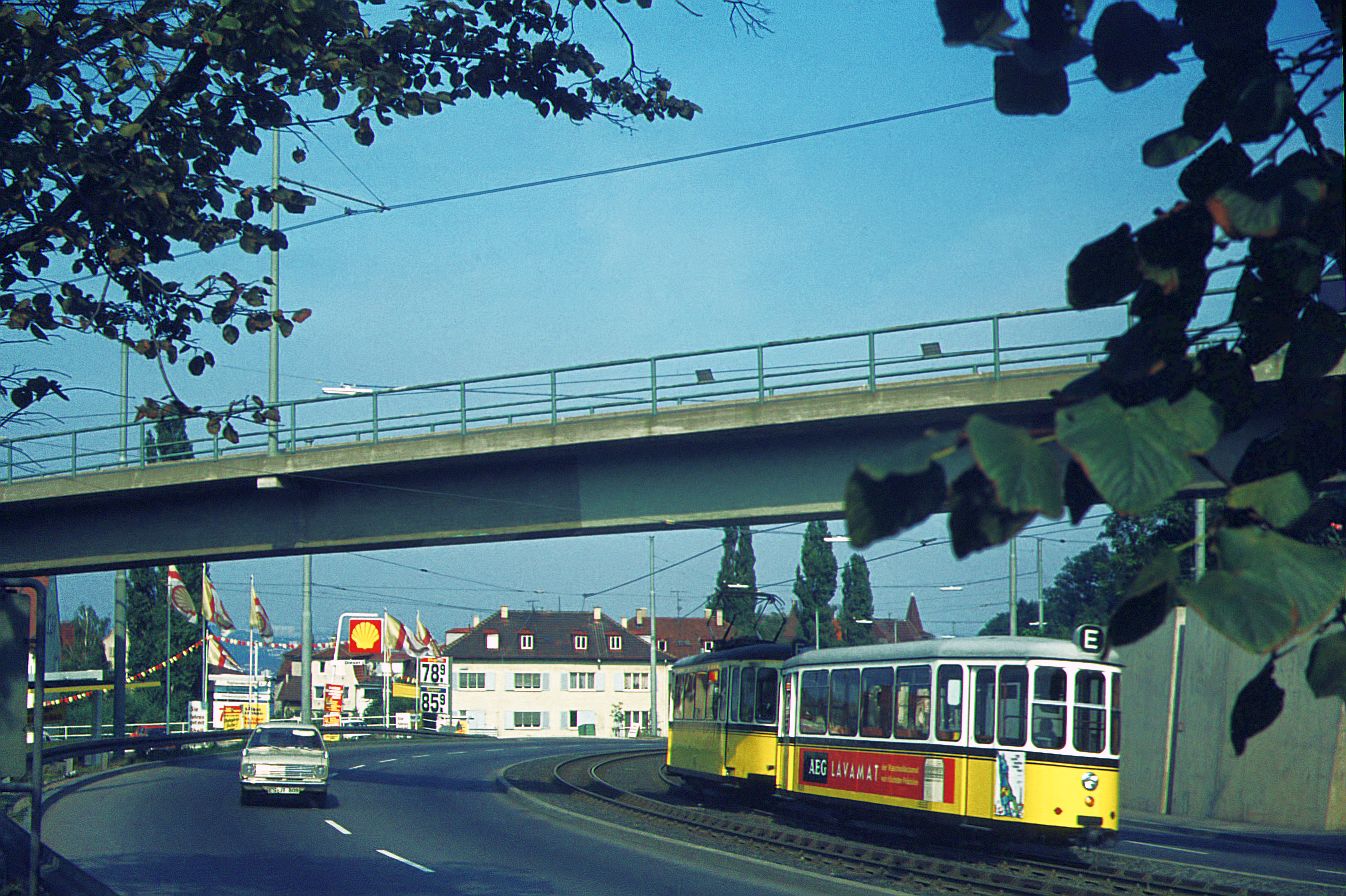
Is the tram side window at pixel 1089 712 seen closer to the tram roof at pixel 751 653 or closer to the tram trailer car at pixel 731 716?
the tram trailer car at pixel 731 716

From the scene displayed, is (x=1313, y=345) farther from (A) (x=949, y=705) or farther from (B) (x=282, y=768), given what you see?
(B) (x=282, y=768)

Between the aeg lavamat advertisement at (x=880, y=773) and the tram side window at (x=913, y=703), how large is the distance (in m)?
0.40


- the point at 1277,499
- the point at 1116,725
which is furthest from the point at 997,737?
the point at 1277,499

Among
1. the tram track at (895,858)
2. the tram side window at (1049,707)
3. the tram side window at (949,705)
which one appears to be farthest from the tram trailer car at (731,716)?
the tram side window at (1049,707)

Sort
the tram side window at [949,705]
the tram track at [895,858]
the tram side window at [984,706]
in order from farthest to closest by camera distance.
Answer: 1. the tram side window at [949,705]
2. the tram side window at [984,706]
3. the tram track at [895,858]

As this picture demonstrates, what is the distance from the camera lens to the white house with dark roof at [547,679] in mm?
116625

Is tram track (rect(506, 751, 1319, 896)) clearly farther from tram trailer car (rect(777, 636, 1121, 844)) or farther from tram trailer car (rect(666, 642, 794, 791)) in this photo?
tram trailer car (rect(666, 642, 794, 791))

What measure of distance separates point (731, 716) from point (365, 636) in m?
40.3

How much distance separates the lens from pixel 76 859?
65.0 ft

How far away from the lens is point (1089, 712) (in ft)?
68.8

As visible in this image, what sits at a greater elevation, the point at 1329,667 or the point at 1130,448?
the point at 1130,448

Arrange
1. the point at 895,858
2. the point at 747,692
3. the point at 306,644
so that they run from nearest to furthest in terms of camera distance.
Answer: the point at 895,858 < the point at 747,692 < the point at 306,644

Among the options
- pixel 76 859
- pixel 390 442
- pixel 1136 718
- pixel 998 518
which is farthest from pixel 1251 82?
pixel 1136 718

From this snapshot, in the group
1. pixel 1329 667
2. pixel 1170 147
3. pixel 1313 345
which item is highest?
pixel 1170 147
